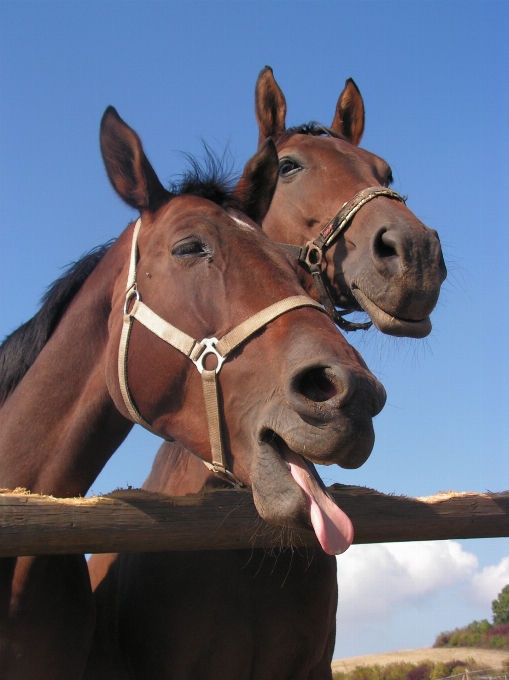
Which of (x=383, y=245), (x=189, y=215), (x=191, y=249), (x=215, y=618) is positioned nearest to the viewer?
(x=191, y=249)

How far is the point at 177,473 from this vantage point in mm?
4055

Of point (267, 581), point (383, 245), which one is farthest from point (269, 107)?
point (267, 581)

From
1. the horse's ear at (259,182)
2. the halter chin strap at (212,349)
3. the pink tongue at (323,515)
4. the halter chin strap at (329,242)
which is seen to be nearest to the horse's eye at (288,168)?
the halter chin strap at (329,242)

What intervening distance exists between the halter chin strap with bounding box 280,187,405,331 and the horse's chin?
1.71 metres

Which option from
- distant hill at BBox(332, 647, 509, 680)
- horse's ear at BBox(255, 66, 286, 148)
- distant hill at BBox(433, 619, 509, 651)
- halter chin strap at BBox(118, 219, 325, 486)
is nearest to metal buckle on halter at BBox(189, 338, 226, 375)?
halter chin strap at BBox(118, 219, 325, 486)

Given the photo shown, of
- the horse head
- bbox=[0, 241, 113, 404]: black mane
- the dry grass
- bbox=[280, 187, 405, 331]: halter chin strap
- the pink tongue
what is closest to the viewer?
the pink tongue

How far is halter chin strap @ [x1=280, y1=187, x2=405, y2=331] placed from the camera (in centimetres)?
408

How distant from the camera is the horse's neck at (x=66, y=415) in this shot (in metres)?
3.13

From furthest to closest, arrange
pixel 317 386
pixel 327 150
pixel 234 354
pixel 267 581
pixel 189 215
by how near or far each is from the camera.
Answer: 1. pixel 327 150
2. pixel 267 581
3. pixel 189 215
4. pixel 234 354
5. pixel 317 386

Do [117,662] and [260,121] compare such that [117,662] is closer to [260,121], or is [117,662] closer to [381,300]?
[381,300]

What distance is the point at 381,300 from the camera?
143 inches

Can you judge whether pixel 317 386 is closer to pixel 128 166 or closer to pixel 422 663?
pixel 128 166

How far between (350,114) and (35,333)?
3.15 metres

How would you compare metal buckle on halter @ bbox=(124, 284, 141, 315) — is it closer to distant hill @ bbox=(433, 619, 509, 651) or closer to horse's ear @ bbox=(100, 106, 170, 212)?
horse's ear @ bbox=(100, 106, 170, 212)
